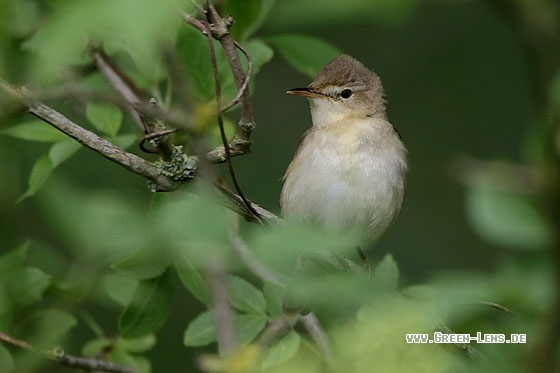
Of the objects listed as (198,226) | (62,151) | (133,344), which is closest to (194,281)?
(133,344)

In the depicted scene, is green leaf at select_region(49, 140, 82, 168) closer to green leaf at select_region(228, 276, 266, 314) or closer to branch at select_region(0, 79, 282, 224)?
branch at select_region(0, 79, 282, 224)

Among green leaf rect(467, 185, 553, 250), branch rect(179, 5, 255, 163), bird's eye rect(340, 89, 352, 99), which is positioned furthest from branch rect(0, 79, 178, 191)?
bird's eye rect(340, 89, 352, 99)

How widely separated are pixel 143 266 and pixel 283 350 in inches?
21.8

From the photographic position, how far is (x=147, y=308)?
2.98 meters

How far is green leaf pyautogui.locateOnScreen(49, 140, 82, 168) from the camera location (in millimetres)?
2904

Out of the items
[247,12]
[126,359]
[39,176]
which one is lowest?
[126,359]

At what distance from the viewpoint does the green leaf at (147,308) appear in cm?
297

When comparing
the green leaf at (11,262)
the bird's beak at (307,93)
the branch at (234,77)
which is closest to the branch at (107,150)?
the branch at (234,77)

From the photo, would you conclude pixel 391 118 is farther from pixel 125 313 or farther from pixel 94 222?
pixel 94 222

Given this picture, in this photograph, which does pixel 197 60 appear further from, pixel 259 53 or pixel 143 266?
pixel 143 266

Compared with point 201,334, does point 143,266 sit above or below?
above

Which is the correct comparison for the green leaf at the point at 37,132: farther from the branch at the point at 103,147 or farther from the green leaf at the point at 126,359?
the green leaf at the point at 126,359

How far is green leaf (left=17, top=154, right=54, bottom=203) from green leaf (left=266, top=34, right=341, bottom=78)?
3.23ft

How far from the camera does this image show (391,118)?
23.0 feet
